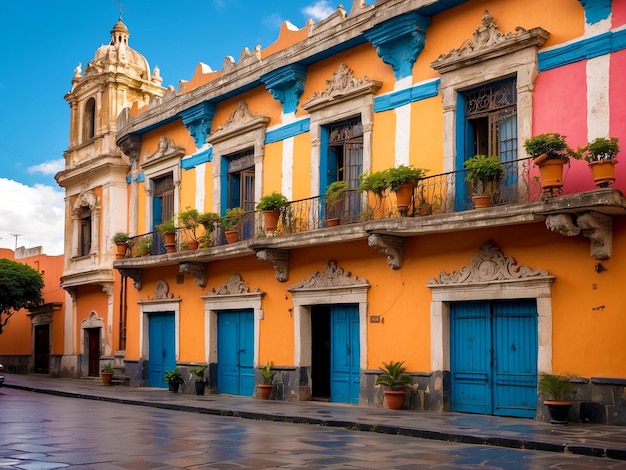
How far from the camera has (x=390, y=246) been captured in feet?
46.2

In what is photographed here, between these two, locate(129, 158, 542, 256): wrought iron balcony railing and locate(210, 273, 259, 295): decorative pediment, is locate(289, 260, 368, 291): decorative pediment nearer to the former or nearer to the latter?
locate(129, 158, 542, 256): wrought iron balcony railing

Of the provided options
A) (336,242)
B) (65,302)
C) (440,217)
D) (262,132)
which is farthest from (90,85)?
(440,217)

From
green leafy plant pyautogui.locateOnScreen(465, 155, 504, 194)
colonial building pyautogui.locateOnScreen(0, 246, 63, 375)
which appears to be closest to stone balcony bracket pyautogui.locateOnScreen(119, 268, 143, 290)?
colonial building pyautogui.locateOnScreen(0, 246, 63, 375)

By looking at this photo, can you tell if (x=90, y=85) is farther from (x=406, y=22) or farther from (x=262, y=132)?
(x=406, y=22)

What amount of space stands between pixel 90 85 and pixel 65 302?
699 cm

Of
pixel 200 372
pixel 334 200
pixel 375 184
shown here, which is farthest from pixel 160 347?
pixel 375 184

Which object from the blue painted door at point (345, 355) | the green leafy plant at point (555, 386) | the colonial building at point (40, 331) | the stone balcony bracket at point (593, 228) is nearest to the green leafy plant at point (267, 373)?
the blue painted door at point (345, 355)

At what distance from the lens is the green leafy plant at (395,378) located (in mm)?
13859

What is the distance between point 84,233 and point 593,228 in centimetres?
1750

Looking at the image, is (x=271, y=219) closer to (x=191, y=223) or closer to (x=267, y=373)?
(x=191, y=223)

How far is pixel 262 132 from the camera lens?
57.8ft

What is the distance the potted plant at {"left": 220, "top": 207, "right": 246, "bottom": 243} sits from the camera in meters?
17.1

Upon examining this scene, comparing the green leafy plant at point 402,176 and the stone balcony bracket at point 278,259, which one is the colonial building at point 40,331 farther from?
the green leafy plant at point 402,176

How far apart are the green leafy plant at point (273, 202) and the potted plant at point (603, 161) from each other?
258 inches
